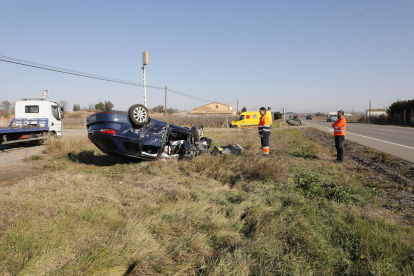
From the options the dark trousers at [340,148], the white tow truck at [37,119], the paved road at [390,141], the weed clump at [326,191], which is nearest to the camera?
the weed clump at [326,191]

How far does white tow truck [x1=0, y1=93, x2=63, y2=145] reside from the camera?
1208 cm

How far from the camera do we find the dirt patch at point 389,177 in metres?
4.01

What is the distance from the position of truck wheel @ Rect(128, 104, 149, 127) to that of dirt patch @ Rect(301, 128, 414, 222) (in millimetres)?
5404

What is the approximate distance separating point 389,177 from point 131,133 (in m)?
6.36

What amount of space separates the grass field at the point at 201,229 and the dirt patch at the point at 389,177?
22 centimetres

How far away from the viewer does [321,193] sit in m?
4.38

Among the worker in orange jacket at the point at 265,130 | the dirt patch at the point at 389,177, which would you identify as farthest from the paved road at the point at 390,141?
the worker in orange jacket at the point at 265,130

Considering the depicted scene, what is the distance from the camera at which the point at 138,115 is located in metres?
6.54

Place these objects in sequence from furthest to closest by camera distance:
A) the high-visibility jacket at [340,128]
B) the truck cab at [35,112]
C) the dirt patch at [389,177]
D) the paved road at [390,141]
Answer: the truck cab at [35,112], the paved road at [390,141], the high-visibility jacket at [340,128], the dirt patch at [389,177]

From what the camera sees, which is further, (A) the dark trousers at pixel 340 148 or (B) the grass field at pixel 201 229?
(A) the dark trousers at pixel 340 148

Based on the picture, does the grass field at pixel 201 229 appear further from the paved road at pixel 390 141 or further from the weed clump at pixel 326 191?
the paved road at pixel 390 141

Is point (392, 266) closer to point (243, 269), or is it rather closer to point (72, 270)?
point (243, 269)

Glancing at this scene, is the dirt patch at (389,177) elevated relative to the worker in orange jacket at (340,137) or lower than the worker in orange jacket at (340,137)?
lower

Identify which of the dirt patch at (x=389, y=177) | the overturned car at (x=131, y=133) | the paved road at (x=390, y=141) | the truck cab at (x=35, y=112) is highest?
the truck cab at (x=35, y=112)
